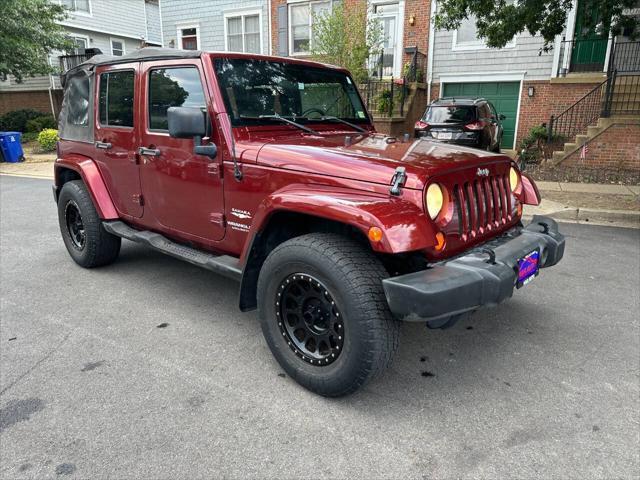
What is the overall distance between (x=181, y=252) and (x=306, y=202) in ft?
4.96

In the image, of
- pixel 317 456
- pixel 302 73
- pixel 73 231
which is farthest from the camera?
pixel 73 231

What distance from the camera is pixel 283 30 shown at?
17.0 m

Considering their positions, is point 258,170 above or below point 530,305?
above

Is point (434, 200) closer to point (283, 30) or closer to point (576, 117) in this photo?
point (576, 117)

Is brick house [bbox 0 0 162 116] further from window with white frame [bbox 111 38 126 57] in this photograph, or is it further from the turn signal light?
the turn signal light

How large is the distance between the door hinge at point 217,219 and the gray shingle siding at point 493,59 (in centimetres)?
1270

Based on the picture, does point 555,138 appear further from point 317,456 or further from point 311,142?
point 317,456

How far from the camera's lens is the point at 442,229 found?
268 centimetres

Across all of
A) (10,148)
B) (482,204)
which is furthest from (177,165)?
(10,148)

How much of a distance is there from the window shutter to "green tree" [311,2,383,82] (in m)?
3.72

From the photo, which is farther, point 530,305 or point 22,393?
point 530,305

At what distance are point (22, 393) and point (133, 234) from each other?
167 cm

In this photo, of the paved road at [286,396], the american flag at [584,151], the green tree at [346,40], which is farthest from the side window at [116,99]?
the american flag at [584,151]

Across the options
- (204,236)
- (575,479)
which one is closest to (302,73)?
(204,236)
